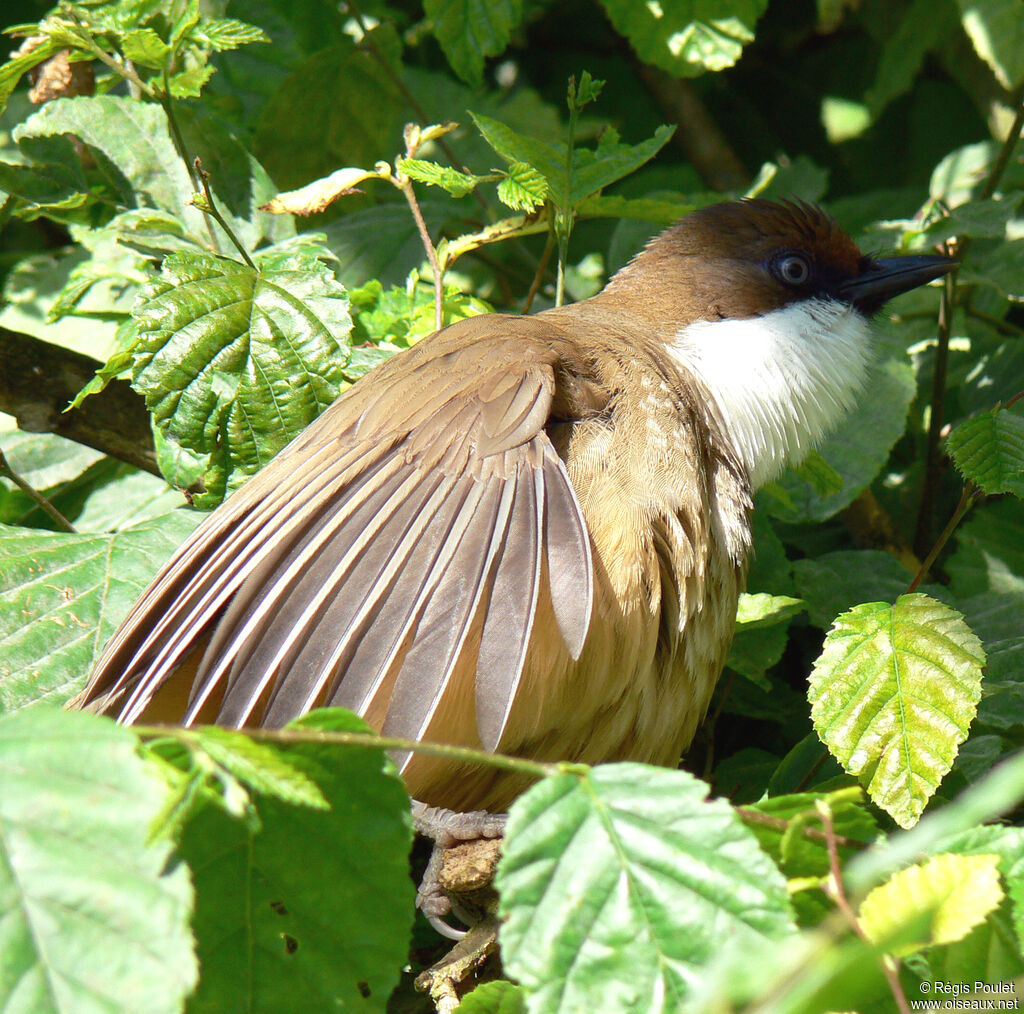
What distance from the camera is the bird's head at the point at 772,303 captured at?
252 centimetres

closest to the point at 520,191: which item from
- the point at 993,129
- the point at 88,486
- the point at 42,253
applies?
the point at 88,486

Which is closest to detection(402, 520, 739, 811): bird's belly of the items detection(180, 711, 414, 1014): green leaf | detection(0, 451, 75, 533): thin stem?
detection(180, 711, 414, 1014): green leaf

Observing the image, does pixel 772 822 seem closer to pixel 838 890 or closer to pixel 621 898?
pixel 838 890

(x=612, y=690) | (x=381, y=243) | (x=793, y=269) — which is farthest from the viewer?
(x=381, y=243)

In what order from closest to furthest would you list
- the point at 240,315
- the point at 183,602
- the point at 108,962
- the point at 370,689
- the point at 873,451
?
1. the point at 108,962
2. the point at 370,689
3. the point at 183,602
4. the point at 240,315
5. the point at 873,451

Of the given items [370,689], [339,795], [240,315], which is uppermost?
[240,315]

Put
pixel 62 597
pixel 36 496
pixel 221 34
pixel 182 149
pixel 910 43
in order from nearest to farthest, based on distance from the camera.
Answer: pixel 62 597 < pixel 221 34 < pixel 182 149 < pixel 36 496 < pixel 910 43

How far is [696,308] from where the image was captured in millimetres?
2652

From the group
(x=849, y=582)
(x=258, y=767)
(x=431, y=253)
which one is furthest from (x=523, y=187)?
(x=258, y=767)

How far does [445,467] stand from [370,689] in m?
0.41

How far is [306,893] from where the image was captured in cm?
120

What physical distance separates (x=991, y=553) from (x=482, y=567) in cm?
149

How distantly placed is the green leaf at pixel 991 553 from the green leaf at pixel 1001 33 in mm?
1219

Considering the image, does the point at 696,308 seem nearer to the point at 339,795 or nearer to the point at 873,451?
the point at 873,451
